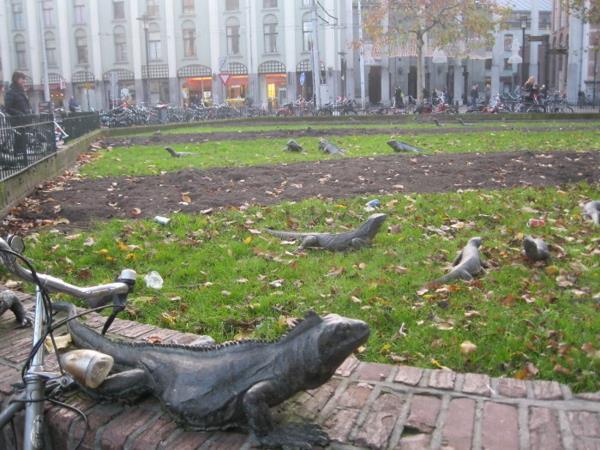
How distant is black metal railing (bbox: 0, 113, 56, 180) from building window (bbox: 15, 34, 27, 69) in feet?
163

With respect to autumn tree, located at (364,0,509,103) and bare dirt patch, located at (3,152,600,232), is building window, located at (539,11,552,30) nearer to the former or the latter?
autumn tree, located at (364,0,509,103)

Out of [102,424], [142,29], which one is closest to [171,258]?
[102,424]

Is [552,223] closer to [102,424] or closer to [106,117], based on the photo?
[102,424]

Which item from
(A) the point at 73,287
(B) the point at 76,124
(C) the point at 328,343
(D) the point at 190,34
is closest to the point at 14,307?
(A) the point at 73,287

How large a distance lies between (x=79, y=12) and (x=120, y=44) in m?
4.73

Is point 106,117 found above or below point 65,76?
below

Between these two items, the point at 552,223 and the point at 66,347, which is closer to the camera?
the point at 66,347

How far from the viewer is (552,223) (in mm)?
6430

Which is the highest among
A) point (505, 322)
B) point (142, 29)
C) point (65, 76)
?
point (142, 29)

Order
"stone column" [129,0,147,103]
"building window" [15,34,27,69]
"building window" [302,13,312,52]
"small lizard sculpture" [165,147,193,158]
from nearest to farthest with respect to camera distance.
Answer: "small lizard sculpture" [165,147,193,158]
"building window" [302,13,312,52]
"stone column" [129,0,147,103]
"building window" [15,34,27,69]

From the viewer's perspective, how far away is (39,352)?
252cm

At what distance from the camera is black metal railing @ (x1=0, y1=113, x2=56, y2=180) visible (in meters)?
9.16

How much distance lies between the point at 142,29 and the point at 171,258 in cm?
5370

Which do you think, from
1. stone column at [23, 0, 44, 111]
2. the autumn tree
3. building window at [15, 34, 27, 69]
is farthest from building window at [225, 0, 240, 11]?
the autumn tree
